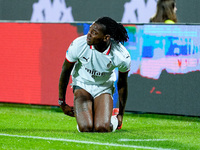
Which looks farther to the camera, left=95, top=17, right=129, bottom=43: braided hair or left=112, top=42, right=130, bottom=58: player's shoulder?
left=112, top=42, right=130, bottom=58: player's shoulder

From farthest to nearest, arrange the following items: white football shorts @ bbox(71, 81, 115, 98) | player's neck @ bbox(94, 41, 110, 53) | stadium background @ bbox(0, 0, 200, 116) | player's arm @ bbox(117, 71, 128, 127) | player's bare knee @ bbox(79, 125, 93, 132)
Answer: stadium background @ bbox(0, 0, 200, 116), white football shorts @ bbox(71, 81, 115, 98), player's arm @ bbox(117, 71, 128, 127), player's neck @ bbox(94, 41, 110, 53), player's bare knee @ bbox(79, 125, 93, 132)

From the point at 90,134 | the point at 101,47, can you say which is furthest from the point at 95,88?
the point at 90,134

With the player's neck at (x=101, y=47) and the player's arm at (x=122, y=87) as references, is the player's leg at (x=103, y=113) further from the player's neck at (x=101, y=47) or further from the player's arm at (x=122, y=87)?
the player's neck at (x=101, y=47)

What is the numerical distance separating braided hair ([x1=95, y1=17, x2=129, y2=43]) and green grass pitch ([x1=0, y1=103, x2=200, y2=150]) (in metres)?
1.24

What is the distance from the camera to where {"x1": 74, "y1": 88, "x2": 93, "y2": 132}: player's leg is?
693 centimetres

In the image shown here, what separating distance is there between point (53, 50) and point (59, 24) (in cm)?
48

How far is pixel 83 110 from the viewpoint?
280 inches

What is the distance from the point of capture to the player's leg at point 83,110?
273 inches

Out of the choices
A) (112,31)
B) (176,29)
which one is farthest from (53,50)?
(112,31)

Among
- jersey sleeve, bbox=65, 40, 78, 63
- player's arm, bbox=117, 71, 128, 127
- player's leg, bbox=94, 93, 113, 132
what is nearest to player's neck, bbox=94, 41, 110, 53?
jersey sleeve, bbox=65, 40, 78, 63

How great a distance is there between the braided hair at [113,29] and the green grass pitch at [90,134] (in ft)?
4.08

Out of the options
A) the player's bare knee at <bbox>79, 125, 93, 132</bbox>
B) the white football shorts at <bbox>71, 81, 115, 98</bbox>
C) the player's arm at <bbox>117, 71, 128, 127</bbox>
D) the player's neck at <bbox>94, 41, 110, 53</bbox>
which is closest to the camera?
the player's bare knee at <bbox>79, 125, 93, 132</bbox>

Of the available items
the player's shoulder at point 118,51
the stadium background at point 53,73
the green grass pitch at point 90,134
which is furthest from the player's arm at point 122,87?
the stadium background at point 53,73

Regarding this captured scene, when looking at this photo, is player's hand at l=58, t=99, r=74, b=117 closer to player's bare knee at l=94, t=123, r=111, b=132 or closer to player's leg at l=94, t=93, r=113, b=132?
player's leg at l=94, t=93, r=113, b=132
